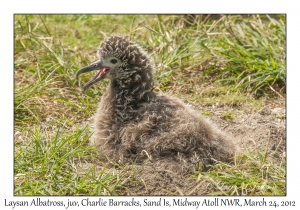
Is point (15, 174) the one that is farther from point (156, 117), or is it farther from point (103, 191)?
point (156, 117)

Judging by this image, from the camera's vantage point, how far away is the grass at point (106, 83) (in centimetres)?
532

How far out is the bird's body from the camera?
5.48m

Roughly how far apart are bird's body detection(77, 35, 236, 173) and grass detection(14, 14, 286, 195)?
179mm

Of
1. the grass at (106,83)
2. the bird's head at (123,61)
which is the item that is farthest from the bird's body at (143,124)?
the grass at (106,83)

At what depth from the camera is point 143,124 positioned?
5586 millimetres

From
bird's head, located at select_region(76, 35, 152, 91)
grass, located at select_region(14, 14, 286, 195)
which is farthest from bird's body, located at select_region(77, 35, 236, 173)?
grass, located at select_region(14, 14, 286, 195)

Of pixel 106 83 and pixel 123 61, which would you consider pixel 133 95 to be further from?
pixel 106 83

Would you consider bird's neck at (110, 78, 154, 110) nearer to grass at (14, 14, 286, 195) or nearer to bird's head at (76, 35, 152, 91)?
bird's head at (76, 35, 152, 91)

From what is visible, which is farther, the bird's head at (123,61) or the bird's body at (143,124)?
the bird's head at (123,61)

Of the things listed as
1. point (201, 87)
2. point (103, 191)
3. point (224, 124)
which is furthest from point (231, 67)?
point (103, 191)

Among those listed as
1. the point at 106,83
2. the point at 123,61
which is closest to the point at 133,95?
the point at 123,61

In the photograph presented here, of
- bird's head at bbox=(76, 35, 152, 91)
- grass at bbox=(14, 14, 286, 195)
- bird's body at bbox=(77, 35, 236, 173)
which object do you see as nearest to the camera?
grass at bbox=(14, 14, 286, 195)

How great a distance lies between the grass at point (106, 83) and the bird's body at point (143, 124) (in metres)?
0.18

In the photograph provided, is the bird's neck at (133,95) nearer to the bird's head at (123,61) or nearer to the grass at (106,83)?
the bird's head at (123,61)
